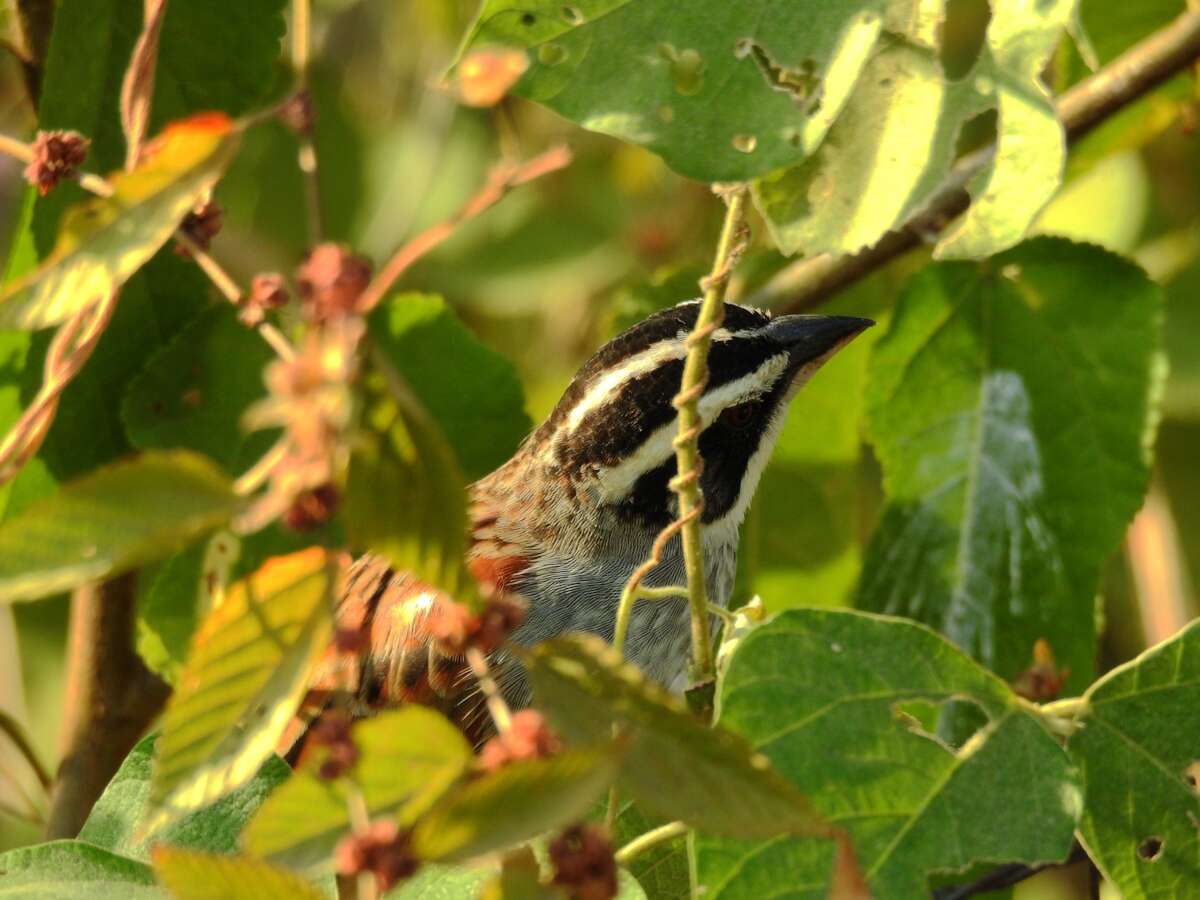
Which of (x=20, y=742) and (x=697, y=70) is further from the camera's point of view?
(x=20, y=742)

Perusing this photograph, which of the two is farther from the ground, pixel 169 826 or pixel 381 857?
pixel 381 857

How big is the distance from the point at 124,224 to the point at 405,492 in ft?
1.31

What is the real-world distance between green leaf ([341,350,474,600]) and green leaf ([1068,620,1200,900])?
1003 millimetres

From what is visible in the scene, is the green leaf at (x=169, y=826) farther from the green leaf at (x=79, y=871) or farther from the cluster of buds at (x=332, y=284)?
the cluster of buds at (x=332, y=284)

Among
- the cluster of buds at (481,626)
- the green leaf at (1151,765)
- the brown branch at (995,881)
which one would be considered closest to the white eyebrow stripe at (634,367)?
the brown branch at (995,881)

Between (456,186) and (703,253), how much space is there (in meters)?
0.88

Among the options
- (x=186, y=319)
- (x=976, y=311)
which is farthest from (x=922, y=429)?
(x=186, y=319)

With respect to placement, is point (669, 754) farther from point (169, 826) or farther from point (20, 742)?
point (20, 742)

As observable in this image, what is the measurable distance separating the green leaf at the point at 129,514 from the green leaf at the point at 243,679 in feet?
0.40

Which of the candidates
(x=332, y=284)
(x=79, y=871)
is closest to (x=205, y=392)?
(x=79, y=871)

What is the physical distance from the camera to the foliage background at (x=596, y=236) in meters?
3.77

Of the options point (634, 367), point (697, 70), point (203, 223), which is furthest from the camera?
point (634, 367)

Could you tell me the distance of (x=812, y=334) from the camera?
3.43m

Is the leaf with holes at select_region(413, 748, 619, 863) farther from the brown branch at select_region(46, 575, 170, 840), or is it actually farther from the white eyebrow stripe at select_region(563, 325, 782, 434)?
the brown branch at select_region(46, 575, 170, 840)
